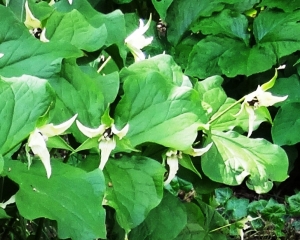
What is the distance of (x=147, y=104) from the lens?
2.73ft

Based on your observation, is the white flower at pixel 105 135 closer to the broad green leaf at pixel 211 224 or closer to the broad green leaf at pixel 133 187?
the broad green leaf at pixel 133 187

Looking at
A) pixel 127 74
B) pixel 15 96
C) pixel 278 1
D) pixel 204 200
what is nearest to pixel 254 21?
pixel 278 1

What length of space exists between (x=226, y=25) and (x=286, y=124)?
1.26ft

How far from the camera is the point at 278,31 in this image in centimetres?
186

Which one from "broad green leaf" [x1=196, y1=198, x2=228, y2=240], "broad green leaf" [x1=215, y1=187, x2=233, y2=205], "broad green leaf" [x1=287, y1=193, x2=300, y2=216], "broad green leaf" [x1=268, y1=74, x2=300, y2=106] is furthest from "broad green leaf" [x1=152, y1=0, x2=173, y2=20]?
"broad green leaf" [x1=196, y1=198, x2=228, y2=240]

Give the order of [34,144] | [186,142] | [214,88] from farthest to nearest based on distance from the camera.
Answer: [214,88] < [186,142] < [34,144]

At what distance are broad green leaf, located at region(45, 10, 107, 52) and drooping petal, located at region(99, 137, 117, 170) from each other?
17 centimetres

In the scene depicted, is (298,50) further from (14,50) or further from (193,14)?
(14,50)

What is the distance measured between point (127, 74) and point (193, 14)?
1163 millimetres

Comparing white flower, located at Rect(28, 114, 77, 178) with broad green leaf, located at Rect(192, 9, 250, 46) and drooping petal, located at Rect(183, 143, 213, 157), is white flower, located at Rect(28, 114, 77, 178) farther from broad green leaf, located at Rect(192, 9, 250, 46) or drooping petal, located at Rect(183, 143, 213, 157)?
broad green leaf, located at Rect(192, 9, 250, 46)

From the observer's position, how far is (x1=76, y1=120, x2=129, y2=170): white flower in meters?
0.73

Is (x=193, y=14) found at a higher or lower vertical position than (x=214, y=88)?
lower

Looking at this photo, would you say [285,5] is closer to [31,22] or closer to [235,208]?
[235,208]

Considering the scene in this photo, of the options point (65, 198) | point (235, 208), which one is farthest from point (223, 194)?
point (65, 198)
